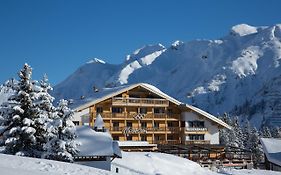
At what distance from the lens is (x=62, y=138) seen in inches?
1137

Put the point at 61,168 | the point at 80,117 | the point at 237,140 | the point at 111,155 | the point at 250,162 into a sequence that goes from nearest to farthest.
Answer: the point at 61,168
the point at 111,155
the point at 250,162
the point at 80,117
the point at 237,140

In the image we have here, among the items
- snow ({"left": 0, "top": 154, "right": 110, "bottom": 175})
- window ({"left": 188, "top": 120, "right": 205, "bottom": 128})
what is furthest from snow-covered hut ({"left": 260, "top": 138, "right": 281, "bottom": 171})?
snow ({"left": 0, "top": 154, "right": 110, "bottom": 175})

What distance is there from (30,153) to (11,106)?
3.22m

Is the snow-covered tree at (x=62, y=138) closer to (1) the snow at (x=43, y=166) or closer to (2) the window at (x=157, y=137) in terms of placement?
(1) the snow at (x=43, y=166)

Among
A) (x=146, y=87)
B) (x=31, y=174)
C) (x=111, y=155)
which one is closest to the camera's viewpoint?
(x=31, y=174)

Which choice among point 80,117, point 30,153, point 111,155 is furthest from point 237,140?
point 30,153

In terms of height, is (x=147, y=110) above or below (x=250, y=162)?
above

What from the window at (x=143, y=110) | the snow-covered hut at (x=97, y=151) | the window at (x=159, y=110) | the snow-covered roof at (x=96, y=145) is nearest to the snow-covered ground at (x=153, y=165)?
the snow-covered hut at (x=97, y=151)

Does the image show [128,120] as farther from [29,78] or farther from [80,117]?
[29,78]

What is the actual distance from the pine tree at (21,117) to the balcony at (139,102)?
2881 centimetres

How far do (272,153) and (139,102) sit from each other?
59.0 ft

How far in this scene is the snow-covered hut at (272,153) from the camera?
53628 millimetres

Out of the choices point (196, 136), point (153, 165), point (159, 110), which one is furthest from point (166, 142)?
point (153, 165)

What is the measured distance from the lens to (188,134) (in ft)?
195
